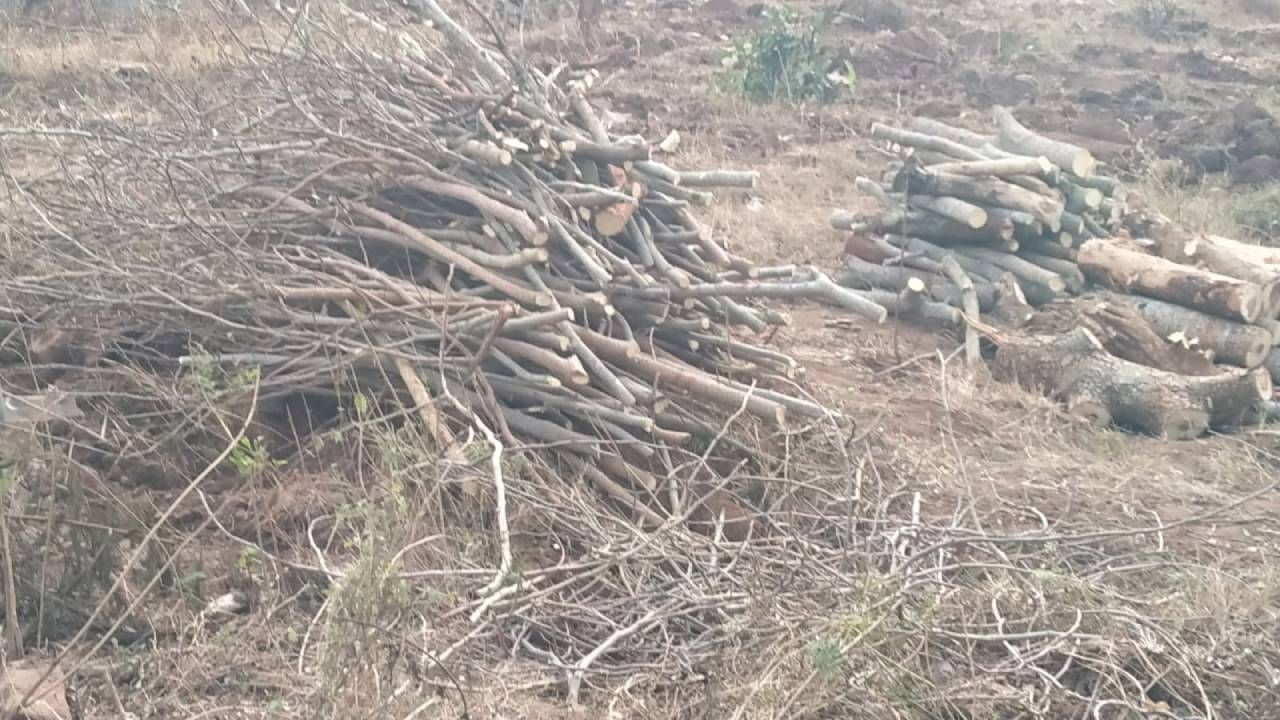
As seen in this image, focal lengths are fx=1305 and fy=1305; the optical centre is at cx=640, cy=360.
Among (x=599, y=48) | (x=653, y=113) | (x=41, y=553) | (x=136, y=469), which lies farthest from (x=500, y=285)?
(x=599, y=48)

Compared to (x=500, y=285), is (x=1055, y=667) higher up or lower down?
lower down

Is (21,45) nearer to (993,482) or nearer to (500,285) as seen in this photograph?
(500,285)

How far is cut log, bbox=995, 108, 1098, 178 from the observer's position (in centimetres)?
765

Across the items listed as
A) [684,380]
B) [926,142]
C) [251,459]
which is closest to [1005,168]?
[926,142]

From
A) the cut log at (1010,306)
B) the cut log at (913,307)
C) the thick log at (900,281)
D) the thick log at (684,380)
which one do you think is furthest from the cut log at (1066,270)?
the thick log at (684,380)

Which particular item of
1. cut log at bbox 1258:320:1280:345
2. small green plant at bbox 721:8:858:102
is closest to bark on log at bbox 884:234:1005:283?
cut log at bbox 1258:320:1280:345

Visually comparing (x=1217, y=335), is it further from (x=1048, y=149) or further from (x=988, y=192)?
(x=1048, y=149)

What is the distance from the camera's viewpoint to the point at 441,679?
339cm

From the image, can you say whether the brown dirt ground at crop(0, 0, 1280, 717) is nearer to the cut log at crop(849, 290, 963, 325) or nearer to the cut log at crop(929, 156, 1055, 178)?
the cut log at crop(849, 290, 963, 325)

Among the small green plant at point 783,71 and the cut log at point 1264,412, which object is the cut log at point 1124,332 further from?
the small green plant at point 783,71

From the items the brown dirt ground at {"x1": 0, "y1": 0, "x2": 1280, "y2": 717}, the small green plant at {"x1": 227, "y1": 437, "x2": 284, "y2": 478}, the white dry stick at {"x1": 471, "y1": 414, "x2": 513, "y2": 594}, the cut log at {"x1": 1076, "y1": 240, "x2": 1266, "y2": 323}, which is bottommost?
the brown dirt ground at {"x1": 0, "y1": 0, "x2": 1280, "y2": 717}

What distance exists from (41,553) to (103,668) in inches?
18.3

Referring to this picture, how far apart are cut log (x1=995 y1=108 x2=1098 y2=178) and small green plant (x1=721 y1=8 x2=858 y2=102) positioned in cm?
454

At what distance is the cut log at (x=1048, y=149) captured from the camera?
765 centimetres
